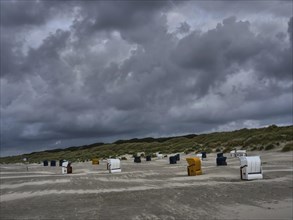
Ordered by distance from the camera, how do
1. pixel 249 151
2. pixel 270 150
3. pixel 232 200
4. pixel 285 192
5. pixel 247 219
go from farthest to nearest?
1. pixel 249 151
2. pixel 270 150
3. pixel 285 192
4. pixel 232 200
5. pixel 247 219

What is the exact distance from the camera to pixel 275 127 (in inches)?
Result: 2719

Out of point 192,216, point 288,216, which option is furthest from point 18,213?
point 288,216

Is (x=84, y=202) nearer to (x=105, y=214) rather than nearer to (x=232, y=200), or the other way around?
(x=105, y=214)

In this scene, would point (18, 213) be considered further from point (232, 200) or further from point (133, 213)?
point (232, 200)

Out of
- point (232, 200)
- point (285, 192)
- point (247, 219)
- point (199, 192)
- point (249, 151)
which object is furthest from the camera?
point (249, 151)

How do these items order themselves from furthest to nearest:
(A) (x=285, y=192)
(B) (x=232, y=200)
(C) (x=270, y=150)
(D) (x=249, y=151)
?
1. (D) (x=249, y=151)
2. (C) (x=270, y=150)
3. (A) (x=285, y=192)
4. (B) (x=232, y=200)

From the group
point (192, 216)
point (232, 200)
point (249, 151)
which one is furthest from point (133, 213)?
point (249, 151)

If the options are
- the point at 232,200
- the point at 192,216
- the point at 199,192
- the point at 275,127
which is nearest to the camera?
the point at 192,216

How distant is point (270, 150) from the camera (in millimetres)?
42688

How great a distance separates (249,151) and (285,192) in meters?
32.4

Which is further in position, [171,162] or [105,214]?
[171,162]

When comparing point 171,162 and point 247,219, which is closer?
point 247,219

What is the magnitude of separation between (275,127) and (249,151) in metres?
24.6

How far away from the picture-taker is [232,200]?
13.5 meters
